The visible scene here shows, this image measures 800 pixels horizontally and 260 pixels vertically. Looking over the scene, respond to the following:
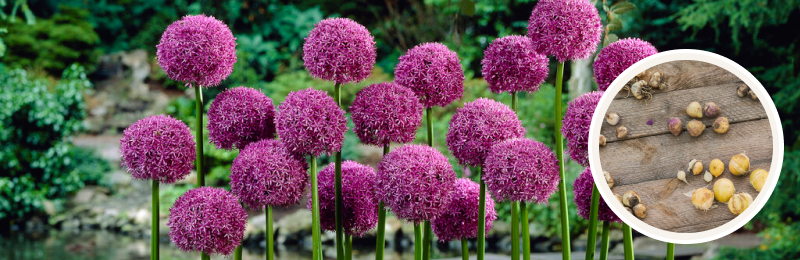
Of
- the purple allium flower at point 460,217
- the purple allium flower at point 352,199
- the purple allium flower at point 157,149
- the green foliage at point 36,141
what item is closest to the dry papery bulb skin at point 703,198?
the purple allium flower at point 460,217

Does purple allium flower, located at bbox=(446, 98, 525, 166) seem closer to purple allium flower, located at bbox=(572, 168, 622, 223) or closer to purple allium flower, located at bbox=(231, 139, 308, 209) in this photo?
purple allium flower, located at bbox=(572, 168, 622, 223)

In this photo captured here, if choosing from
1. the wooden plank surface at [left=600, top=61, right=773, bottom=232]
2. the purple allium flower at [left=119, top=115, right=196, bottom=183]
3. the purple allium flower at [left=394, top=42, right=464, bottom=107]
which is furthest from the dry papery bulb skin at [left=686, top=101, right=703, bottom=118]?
the purple allium flower at [left=119, top=115, right=196, bottom=183]

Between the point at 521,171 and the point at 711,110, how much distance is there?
0.35 m

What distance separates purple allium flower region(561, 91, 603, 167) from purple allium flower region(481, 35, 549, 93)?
11 cm

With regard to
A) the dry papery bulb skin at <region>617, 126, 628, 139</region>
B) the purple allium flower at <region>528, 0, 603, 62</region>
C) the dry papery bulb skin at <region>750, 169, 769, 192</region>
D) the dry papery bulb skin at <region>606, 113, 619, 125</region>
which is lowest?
the dry papery bulb skin at <region>750, 169, 769, 192</region>

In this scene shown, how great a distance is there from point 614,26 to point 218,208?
3.01 ft

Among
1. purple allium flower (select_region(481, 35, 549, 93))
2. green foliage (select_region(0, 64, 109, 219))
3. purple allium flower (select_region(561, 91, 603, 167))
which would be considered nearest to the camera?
purple allium flower (select_region(561, 91, 603, 167))

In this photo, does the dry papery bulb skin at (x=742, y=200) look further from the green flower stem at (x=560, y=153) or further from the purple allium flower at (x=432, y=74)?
the purple allium flower at (x=432, y=74)

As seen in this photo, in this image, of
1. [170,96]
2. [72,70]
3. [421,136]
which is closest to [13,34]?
[170,96]

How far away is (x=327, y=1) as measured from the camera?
13062 mm

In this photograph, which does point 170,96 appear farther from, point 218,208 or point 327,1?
point 218,208

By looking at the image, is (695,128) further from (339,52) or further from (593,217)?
(339,52)

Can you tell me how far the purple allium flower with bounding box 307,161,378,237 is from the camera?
132cm

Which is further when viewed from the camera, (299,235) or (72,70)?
(72,70)
